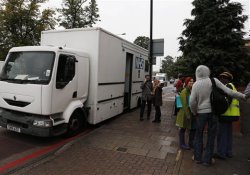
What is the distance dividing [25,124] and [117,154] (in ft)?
7.98

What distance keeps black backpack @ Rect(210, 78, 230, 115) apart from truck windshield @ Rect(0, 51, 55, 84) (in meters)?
3.84

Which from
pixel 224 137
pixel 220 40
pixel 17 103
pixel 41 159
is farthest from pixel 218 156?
pixel 220 40

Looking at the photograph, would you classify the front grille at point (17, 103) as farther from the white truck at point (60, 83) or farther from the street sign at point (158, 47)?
the street sign at point (158, 47)

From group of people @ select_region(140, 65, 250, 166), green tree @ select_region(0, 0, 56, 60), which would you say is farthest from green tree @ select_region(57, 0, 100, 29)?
group of people @ select_region(140, 65, 250, 166)

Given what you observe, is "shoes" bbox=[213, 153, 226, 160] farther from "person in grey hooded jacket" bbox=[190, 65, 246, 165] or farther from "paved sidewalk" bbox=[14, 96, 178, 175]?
"paved sidewalk" bbox=[14, 96, 178, 175]

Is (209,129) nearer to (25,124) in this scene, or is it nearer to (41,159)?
(41,159)

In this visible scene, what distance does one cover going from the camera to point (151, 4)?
12.8 m

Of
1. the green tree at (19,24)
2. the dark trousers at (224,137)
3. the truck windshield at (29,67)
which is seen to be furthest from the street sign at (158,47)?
the green tree at (19,24)

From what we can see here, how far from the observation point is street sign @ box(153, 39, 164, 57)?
1238cm

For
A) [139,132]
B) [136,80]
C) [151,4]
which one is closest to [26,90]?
[139,132]

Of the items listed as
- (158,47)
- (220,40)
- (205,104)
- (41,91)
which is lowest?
(205,104)

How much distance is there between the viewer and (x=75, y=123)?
7.59m

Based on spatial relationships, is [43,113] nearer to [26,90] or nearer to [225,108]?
[26,90]

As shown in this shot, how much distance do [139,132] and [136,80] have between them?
450 cm
